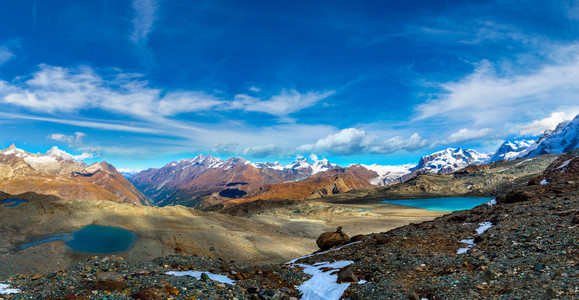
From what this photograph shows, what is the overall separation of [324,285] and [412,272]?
4.54m

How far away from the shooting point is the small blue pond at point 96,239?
36844 millimetres

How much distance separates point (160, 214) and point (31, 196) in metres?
89.5

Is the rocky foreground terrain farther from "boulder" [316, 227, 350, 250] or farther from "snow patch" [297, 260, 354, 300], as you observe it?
"boulder" [316, 227, 350, 250]

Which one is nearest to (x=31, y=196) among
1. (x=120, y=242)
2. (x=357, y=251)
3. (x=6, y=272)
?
(x=120, y=242)

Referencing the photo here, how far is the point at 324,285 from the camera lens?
1426 cm

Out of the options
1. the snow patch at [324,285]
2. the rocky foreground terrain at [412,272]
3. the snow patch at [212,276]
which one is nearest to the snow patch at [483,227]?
the rocky foreground terrain at [412,272]

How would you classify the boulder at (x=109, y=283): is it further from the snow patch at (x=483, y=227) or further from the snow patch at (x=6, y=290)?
the snow patch at (x=483, y=227)

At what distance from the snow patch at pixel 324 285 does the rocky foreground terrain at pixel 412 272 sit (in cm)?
10

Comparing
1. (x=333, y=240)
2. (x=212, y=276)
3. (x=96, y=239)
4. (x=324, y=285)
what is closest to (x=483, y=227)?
(x=324, y=285)

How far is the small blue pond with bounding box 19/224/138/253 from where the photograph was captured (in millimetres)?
36844

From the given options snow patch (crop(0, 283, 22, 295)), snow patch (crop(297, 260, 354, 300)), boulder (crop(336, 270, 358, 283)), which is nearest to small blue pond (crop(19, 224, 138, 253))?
snow patch (crop(0, 283, 22, 295))

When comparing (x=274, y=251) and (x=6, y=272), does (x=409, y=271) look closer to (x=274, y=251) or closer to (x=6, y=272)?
(x=274, y=251)

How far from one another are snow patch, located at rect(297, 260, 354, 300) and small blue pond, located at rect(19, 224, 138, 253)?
1253 inches

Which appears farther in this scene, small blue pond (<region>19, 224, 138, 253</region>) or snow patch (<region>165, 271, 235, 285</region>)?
small blue pond (<region>19, 224, 138, 253</region>)
